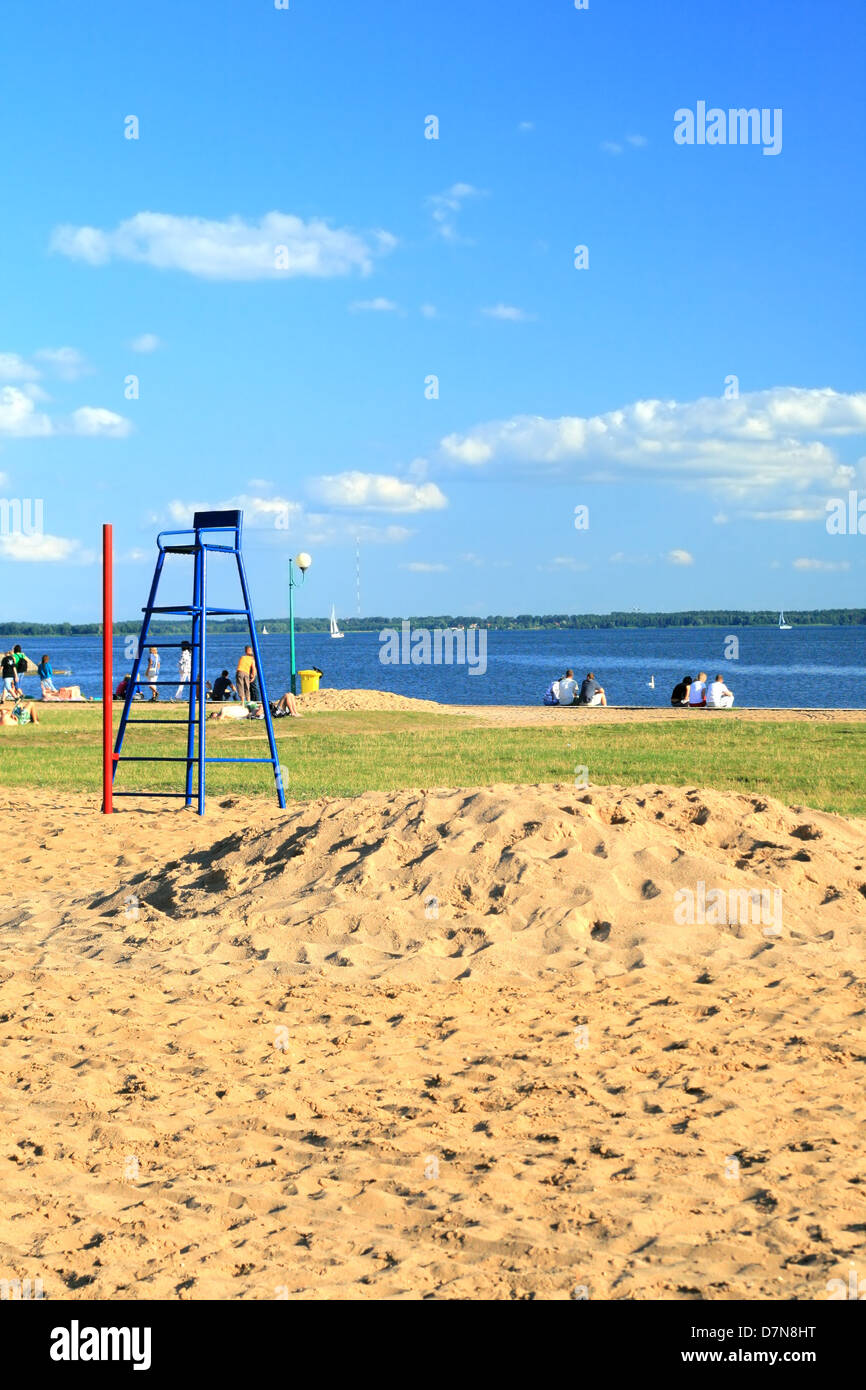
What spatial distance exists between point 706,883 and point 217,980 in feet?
9.95

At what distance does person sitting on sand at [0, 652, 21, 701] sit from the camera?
94.6ft

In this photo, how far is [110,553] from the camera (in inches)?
504

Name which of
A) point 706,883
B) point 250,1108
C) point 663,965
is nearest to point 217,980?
point 250,1108

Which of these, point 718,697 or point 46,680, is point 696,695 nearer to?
point 718,697

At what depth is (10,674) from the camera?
94.7ft

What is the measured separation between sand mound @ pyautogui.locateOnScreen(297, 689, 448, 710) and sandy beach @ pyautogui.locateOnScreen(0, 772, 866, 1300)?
63.5 ft

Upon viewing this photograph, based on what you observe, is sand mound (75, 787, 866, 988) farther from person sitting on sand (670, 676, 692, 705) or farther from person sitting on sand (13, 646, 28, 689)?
person sitting on sand (13, 646, 28, 689)

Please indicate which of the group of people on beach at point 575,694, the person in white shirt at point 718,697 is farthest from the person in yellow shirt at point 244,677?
the person in white shirt at point 718,697

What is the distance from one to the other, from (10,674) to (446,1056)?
82.6ft

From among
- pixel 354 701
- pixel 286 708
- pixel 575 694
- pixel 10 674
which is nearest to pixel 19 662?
pixel 10 674

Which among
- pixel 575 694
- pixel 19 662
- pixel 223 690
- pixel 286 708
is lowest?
pixel 286 708

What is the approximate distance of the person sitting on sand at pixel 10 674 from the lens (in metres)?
28.8
